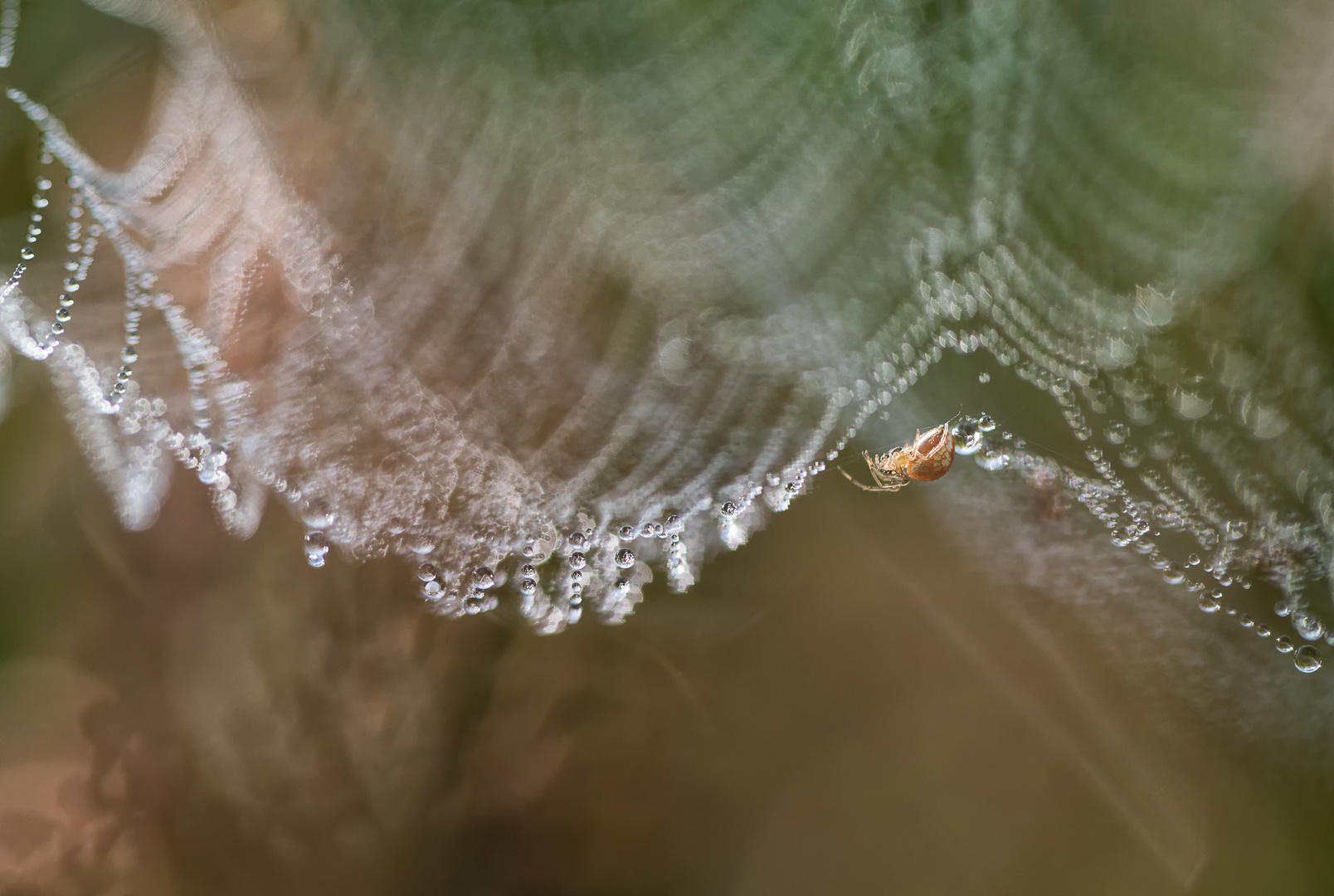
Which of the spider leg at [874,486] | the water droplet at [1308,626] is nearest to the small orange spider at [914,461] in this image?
the spider leg at [874,486]

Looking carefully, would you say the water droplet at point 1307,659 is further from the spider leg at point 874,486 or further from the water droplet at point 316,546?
the water droplet at point 316,546

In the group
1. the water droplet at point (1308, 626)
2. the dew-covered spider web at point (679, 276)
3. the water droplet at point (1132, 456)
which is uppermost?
the dew-covered spider web at point (679, 276)

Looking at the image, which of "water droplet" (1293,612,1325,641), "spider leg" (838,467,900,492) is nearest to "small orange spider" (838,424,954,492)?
"spider leg" (838,467,900,492)

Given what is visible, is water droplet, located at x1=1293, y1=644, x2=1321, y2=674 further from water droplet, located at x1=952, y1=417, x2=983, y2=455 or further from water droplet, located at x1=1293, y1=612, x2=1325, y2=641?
water droplet, located at x1=952, y1=417, x2=983, y2=455

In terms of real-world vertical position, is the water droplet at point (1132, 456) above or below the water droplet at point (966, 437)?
below

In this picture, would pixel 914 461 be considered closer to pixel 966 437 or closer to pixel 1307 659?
pixel 966 437

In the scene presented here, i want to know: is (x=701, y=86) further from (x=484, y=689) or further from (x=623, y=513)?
(x=484, y=689)

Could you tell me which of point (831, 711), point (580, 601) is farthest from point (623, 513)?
point (831, 711)
